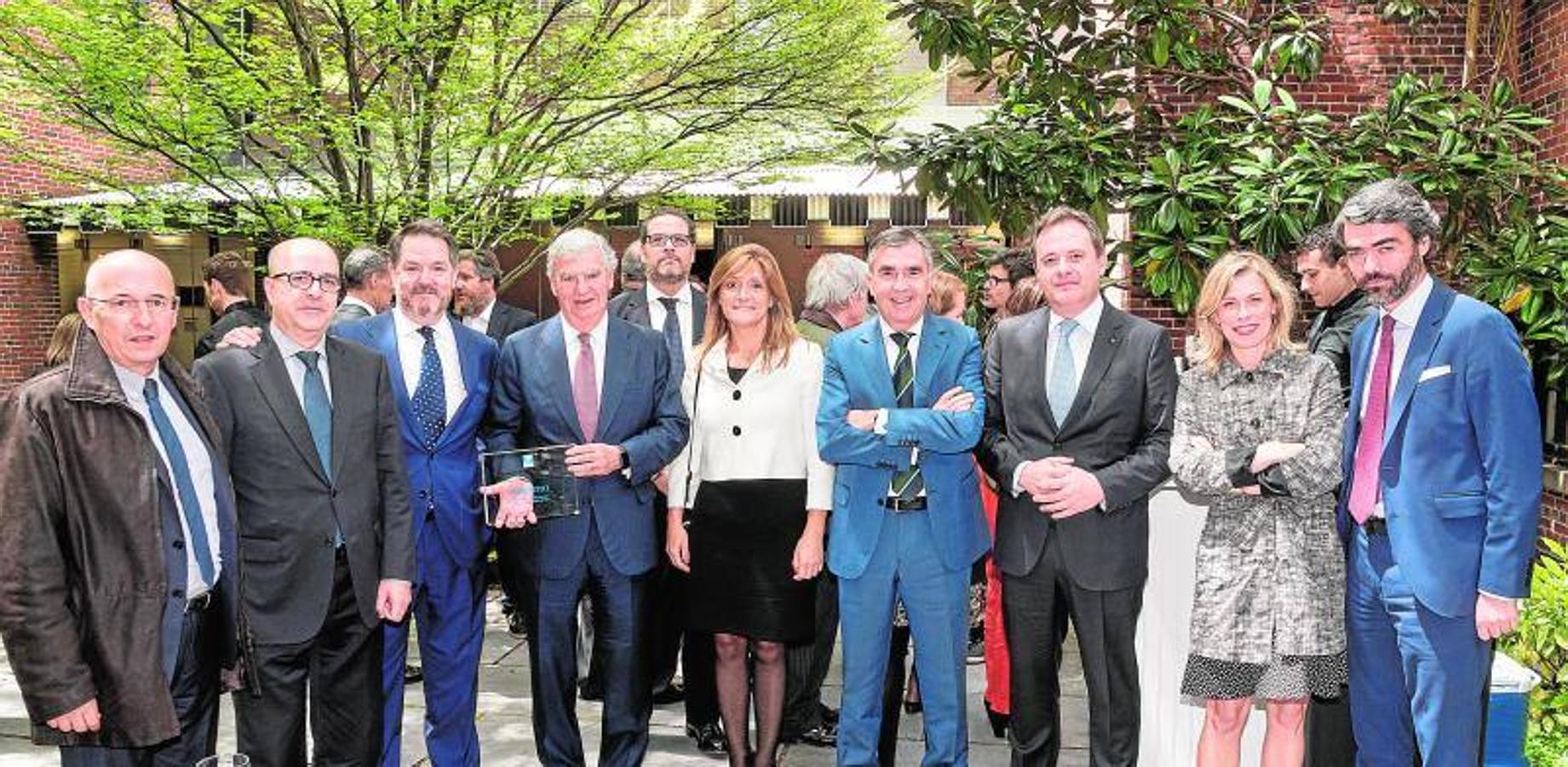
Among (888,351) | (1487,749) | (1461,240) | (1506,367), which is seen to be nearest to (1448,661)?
(1487,749)

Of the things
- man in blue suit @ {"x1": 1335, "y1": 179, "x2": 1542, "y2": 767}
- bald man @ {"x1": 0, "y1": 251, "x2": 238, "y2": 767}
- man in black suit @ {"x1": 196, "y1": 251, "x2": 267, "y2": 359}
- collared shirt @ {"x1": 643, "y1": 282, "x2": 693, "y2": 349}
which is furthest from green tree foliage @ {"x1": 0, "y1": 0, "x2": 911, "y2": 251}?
bald man @ {"x1": 0, "y1": 251, "x2": 238, "y2": 767}

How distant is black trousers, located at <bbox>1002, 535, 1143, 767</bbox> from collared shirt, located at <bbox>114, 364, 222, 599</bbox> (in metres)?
2.52

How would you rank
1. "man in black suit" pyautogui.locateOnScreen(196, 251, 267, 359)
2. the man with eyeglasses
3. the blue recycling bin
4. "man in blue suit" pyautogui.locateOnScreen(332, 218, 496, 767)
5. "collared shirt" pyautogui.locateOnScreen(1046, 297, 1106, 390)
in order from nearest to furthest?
1. the blue recycling bin
2. "collared shirt" pyautogui.locateOnScreen(1046, 297, 1106, 390)
3. "man in blue suit" pyautogui.locateOnScreen(332, 218, 496, 767)
4. the man with eyeglasses
5. "man in black suit" pyautogui.locateOnScreen(196, 251, 267, 359)

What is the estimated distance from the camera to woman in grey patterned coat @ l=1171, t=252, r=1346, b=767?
378 centimetres

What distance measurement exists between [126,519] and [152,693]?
457 millimetres

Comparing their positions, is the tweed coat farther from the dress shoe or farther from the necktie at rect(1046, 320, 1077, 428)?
the dress shoe

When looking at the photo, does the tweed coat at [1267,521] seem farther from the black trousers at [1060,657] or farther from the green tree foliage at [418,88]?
the green tree foliage at [418,88]

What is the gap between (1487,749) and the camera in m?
3.87

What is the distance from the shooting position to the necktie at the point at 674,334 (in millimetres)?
5375

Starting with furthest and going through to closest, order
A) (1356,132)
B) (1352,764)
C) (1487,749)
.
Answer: (1356,132), (1352,764), (1487,749)

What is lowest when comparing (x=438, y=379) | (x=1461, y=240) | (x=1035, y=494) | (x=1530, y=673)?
(x=1530, y=673)

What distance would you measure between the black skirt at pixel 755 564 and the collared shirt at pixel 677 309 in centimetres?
134

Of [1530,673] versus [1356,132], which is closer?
[1530,673]

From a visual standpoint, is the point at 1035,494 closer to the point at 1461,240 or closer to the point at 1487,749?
the point at 1487,749
